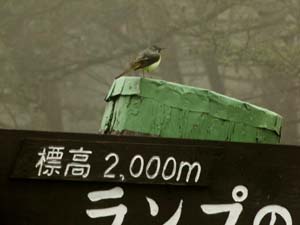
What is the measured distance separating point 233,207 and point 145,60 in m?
1.56

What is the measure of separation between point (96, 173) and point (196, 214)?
180 mm

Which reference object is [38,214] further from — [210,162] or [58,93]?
[58,93]

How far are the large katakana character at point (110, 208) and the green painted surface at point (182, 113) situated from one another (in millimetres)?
189

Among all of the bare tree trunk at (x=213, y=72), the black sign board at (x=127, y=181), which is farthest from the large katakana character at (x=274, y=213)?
the bare tree trunk at (x=213, y=72)

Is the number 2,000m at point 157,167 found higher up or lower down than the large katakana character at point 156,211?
higher up

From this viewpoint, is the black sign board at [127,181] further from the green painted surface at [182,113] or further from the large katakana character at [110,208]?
the green painted surface at [182,113]

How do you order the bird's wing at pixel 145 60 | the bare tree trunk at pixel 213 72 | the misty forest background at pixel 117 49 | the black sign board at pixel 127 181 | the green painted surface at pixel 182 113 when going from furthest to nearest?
1. the bare tree trunk at pixel 213 72
2. the misty forest background at pixel 117 49
3. the bird's wing at pixel 145 60
4. the green painted surface at pixel 182 113
5. the black sign board at pixel 127 181

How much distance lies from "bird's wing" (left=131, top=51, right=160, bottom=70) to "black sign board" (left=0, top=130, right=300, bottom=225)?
4.70 ft

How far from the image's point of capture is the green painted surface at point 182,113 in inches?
59.7

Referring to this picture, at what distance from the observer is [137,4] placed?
998 centimetres

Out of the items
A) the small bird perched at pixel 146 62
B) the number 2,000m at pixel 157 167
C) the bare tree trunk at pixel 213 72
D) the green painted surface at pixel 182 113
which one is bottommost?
the number 2,000m at pixel 157 167

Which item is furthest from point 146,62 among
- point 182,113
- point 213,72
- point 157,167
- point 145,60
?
point 213,72

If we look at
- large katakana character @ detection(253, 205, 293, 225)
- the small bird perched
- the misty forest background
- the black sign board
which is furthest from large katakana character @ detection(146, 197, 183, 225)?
the misty forest background

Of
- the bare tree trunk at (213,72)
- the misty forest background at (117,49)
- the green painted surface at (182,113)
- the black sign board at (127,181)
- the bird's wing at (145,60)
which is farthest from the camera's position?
the bare tree trunk at (213,72)
